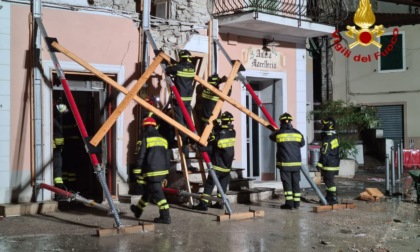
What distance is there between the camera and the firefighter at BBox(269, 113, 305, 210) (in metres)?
11.4

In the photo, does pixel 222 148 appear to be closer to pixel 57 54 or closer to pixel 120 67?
pixel 120 67

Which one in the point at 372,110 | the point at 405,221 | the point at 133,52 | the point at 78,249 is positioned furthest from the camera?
the point at 372,110

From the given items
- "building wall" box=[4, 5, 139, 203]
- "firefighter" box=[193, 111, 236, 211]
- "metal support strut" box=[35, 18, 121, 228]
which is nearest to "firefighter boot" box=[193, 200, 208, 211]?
"firefighter" box=[193, 111, 236, 211]

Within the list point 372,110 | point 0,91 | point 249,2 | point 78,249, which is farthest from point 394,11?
point 78,249

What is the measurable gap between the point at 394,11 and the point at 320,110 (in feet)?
21.2

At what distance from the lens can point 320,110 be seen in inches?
915

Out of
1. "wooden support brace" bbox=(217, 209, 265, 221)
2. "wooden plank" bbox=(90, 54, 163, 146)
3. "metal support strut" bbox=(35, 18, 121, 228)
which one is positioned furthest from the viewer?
"wooden support brace" bbox=(217, 209, 265, 221)

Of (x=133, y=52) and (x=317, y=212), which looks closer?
(x=317, y=212)

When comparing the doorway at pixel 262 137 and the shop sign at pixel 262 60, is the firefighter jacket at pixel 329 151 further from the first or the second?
the shop sign at pixel 262 60

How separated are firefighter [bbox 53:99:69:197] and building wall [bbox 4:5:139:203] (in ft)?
0.59

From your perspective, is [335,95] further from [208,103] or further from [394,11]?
[208,103]

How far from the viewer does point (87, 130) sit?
42.1 ft

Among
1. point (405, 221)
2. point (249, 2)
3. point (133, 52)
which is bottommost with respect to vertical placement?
point (405, 221)

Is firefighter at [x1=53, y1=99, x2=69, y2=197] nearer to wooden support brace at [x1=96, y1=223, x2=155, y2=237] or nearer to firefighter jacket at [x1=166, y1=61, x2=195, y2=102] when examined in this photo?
firefighter jacket at [x1=166, y1=61, x2=195, y2=102]
